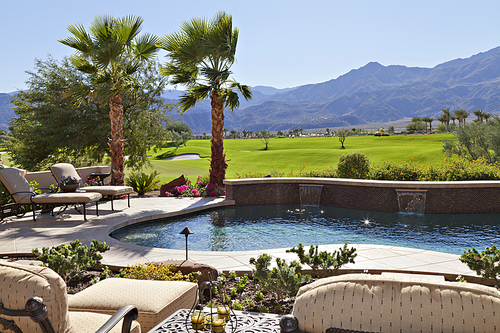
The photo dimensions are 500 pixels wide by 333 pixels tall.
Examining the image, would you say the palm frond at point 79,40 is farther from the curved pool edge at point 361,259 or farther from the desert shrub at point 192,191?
the curved pool edge at point 361,259

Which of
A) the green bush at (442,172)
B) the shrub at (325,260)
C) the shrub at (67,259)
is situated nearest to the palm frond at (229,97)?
the green bush at (442,172)

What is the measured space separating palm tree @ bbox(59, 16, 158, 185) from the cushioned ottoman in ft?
31.3

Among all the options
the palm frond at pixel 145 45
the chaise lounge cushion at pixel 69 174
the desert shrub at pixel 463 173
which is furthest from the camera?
the palm frond at pixel 145 45

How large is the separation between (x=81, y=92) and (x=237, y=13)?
593 cm

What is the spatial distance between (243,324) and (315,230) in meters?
6.13

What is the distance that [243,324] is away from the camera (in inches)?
84.3

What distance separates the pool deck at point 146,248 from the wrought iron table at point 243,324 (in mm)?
2436

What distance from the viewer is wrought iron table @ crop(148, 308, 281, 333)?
2.05 meters

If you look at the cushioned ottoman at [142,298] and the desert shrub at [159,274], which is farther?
the desert shrub at [159,274]

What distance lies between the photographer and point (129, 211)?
9.30 metres

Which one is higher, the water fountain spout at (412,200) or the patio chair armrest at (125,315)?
the patio chair armrest at (125,315)

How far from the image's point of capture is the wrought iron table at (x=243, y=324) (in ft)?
6.72

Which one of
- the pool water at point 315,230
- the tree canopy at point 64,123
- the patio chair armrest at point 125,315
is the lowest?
the pool water at point 315,230

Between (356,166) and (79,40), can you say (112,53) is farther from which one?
(356,166)
